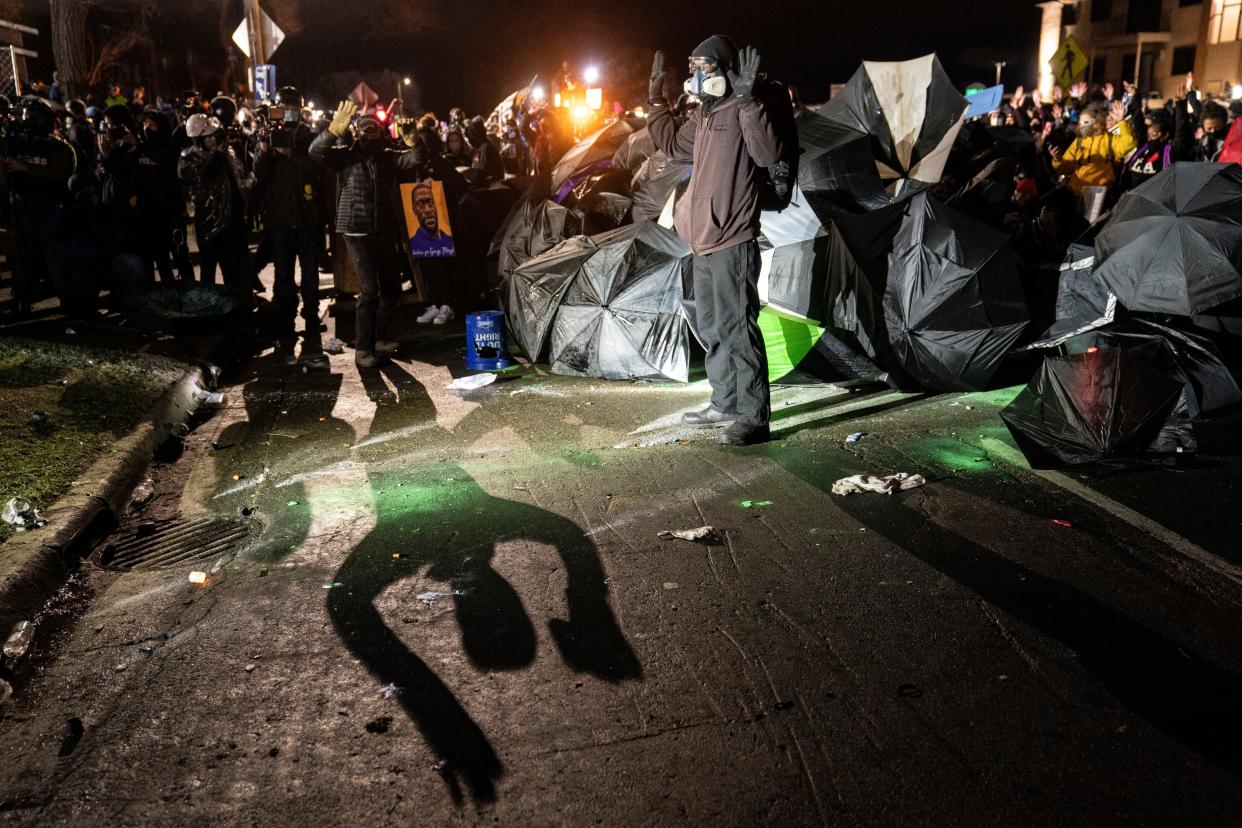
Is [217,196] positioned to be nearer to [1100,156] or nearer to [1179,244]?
[1179,244]

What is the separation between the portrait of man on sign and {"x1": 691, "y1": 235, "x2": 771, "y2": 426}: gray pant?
16.1 feet

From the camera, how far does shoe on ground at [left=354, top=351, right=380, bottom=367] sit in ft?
26.2

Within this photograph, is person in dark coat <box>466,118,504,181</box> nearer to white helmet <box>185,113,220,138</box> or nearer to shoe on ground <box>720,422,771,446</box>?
white helmet <box>185,113,220,138</box>

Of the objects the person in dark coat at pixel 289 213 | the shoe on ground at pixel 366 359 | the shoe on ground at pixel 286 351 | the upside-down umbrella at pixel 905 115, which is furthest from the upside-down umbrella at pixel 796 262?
the shoe on ground at pixel 286 351

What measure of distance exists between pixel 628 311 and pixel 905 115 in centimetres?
283

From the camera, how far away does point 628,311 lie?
7.09 metres

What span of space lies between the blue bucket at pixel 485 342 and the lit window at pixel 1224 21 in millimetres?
42145

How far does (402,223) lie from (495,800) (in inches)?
343

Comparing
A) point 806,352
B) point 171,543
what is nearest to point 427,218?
point 806,352

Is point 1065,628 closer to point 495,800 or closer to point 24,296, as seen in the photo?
point 495,800

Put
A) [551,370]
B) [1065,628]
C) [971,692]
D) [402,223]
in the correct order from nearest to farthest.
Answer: [971,692] < [1065,628] < [551,370] < [402,223]

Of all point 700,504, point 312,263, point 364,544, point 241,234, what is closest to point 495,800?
point 364,544

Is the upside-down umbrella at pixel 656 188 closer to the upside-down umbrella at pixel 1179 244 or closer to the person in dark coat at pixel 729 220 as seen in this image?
the person in dark coat at pixel 729 220

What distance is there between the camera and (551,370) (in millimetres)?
7719
